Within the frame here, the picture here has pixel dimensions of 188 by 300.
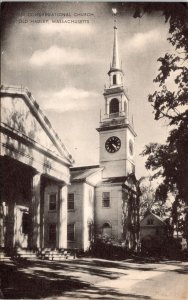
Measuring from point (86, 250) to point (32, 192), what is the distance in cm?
364

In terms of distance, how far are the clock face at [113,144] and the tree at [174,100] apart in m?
3.31

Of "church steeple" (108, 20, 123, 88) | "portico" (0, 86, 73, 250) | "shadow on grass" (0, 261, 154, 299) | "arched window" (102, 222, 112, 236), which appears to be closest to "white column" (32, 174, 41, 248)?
"portico" (0, 86, 73, 250)

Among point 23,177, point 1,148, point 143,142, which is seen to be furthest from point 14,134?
point 143,142

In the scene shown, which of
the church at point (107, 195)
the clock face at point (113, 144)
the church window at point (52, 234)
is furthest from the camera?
the church window at point (52, 234)

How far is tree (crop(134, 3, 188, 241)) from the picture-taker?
8576mm

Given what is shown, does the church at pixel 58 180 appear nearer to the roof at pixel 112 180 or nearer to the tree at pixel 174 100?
the roof at pixel 112 180

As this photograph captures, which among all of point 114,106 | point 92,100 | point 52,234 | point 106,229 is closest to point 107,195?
point 106,229

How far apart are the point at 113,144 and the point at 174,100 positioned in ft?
15.3

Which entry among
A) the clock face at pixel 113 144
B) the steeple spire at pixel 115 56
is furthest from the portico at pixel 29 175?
the steeple spire at pixel 115 56

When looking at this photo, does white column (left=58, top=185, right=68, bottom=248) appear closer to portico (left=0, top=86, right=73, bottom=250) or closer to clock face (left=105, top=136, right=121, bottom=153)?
portico (left=0, top=86, right=73, bottom=250)

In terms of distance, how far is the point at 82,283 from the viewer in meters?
8.77

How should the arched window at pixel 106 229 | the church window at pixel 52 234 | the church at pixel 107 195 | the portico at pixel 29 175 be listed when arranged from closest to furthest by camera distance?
the portico at pixel 29 175 < the church at pixel 107 195 < the church window at pixel 52 234 < the arched window at pixel 106 229

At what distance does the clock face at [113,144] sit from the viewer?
13.1 meters

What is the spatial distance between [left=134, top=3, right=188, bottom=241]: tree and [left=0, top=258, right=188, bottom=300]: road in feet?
6.80
